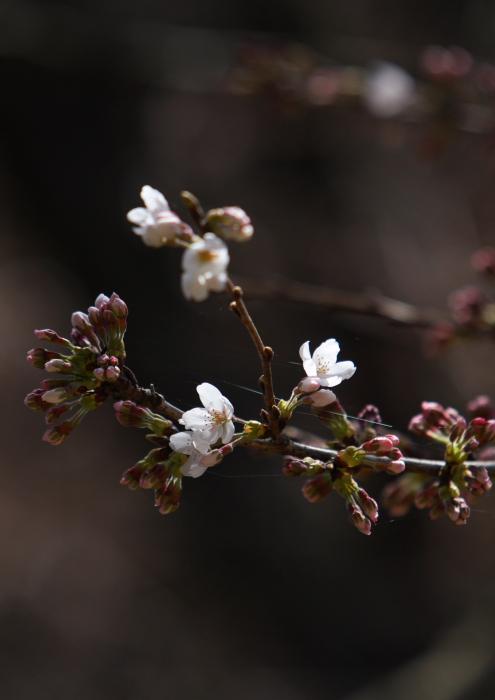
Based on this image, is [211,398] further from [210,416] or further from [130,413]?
[130,413]

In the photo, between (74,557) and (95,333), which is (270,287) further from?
(74,557)

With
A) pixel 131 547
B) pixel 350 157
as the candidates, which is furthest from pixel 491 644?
pixel 350 157

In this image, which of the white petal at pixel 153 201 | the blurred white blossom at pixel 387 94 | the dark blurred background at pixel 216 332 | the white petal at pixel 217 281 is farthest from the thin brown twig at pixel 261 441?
the dark blurred background at pixel 216 332

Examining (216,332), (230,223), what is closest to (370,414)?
(230,223)

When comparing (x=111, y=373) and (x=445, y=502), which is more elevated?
(x=111, y=373)

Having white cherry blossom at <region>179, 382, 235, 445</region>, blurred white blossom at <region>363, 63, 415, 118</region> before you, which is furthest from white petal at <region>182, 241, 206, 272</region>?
blurred white blossom at <region>363, 63, 415, 118</region>

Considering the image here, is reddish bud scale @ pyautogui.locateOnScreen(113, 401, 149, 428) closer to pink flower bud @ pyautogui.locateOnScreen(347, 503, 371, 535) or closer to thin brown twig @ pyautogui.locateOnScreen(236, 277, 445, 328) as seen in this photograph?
pink flower bud @ pyautogui.locateOnScreen(347, 503, 371, 535)
